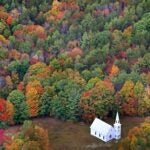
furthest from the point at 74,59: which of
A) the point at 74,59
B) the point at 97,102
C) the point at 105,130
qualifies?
the point at 105,130

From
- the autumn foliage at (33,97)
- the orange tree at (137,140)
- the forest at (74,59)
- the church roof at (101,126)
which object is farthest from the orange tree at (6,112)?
the orange tree at (137,140)

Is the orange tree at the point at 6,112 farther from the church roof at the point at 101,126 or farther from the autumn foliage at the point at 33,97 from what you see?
the church roof at the point at 101,126

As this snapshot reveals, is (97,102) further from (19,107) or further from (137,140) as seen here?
(137,140)

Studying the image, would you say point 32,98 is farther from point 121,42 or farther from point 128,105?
point 121,42

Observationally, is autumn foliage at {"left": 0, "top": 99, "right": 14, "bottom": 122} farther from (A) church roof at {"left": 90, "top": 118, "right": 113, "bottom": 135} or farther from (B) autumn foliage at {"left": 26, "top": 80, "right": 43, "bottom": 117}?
(A) church roof at {"left": 90, "top": 118, "right": 113, "bottom": 135}

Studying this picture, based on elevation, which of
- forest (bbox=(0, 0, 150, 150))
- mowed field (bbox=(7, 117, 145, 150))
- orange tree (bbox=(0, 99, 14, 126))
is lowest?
mowed field (bbox=(7, 117, 145, 150))

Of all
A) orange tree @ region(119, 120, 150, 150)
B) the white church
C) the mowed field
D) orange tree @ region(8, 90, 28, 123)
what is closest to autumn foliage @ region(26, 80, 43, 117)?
orange tree @ region(8, 90, 28, 123)

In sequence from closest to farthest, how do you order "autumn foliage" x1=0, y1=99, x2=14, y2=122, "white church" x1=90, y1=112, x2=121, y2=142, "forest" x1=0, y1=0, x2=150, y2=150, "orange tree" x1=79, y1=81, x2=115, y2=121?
"white church" x1=90, y1=112, x2=121, y2=142
"autumn foliage" x1=0, y1=99, x2=14, y2=122
"orange tree" x1=79, y1=81, x2=115, y2=121
"forest" x1=0, y1=0, x2=150, y2=150
